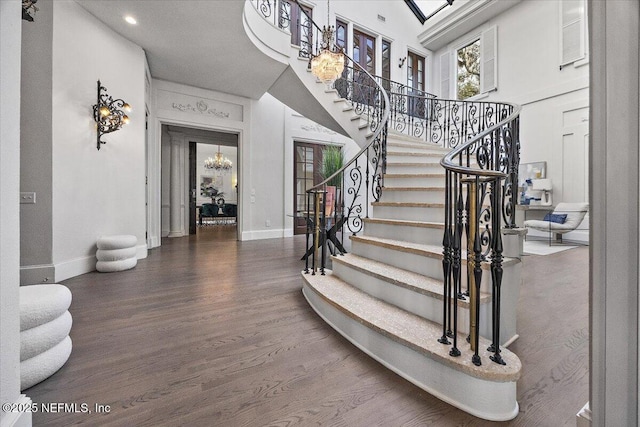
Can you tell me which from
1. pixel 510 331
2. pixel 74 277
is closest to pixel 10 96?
pixel 510 331

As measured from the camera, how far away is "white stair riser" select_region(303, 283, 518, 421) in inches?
48.4

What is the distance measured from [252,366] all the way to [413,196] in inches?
92.9

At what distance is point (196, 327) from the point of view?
2.05 m

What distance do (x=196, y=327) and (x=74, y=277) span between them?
240cm

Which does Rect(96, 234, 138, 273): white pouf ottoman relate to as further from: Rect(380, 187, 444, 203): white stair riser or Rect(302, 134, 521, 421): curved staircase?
Rect(380, 187, 444, 203): white stair riser

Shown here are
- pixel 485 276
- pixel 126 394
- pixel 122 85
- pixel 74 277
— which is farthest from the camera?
pixel 122 85

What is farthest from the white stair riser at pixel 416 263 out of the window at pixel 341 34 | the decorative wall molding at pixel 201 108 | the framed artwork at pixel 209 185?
the framed artwork at pixel 209 185

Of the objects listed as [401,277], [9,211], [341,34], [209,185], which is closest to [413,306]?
[401,277]

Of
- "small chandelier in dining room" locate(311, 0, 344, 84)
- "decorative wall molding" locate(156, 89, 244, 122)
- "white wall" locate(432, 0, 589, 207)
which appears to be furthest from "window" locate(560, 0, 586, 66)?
"decorative wall molding" locate(156, 89, 244, 122)

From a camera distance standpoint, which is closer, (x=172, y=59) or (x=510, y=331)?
(x=510, y=331)

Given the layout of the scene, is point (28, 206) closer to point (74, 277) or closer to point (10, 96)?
point (74, 277)

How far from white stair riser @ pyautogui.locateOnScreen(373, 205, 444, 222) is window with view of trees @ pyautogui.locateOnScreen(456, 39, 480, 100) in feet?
24.3

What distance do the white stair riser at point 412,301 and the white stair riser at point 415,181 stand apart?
1.54m

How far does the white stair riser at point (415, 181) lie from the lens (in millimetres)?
3368
